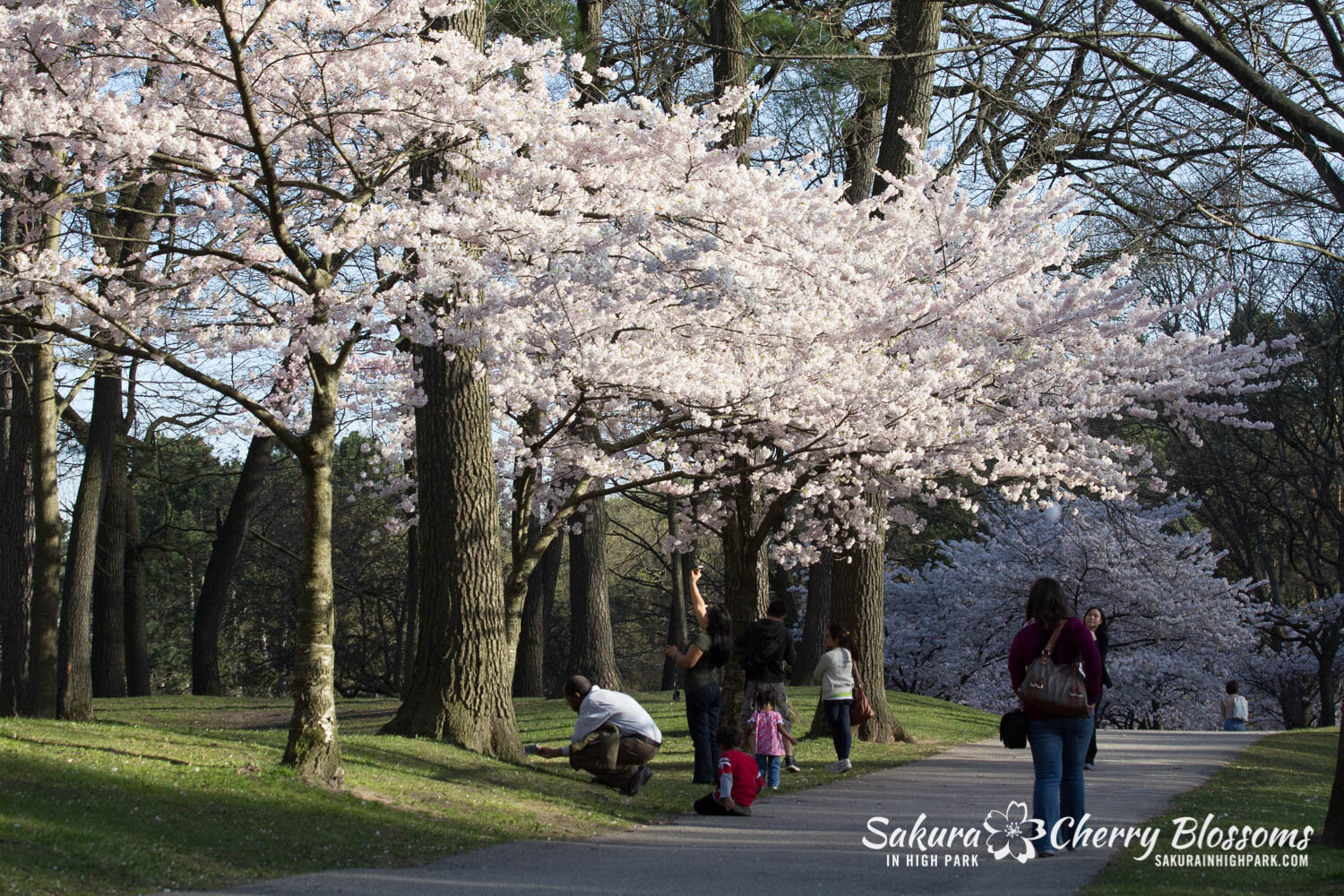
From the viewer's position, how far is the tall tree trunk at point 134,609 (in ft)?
75.8

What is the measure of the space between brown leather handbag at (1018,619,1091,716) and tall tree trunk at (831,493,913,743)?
7960mm

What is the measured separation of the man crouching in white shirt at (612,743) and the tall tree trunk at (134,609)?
54.4ft

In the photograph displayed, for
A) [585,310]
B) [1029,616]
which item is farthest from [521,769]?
[1029,616]

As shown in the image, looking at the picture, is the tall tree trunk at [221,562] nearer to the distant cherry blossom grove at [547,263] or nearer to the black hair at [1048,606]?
the distant cherry blossom grove at [547,263]

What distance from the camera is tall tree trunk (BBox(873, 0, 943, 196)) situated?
14570 millimetres

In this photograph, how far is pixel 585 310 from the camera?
10.5 m

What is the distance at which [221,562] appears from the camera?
23109mm

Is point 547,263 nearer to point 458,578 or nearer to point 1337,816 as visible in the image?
point 458,578

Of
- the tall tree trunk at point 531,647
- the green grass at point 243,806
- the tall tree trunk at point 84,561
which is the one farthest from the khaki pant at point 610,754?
the tall tree trunk at point 531,647

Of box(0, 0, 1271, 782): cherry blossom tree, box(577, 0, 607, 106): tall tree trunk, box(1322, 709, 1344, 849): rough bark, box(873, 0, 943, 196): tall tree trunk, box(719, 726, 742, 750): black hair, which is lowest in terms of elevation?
box(1322, 709, 1344, 849): rough bark

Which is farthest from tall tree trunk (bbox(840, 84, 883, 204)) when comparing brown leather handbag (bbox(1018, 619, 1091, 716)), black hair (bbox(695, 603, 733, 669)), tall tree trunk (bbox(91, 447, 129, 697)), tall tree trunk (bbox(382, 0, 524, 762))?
tall tree trunk (bbox(91, 447, 129, 697))

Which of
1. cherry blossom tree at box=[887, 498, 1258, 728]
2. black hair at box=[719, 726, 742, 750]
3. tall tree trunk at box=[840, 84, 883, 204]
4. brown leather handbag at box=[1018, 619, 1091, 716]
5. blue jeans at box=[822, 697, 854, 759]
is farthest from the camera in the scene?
cherry blossom tree at box=[887, 498, 1258, 728]

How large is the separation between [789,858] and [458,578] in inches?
190

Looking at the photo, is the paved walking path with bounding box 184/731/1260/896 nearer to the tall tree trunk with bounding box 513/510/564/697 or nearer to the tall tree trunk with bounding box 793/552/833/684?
the tall tree trunk with bounding box 793/552/833/684
